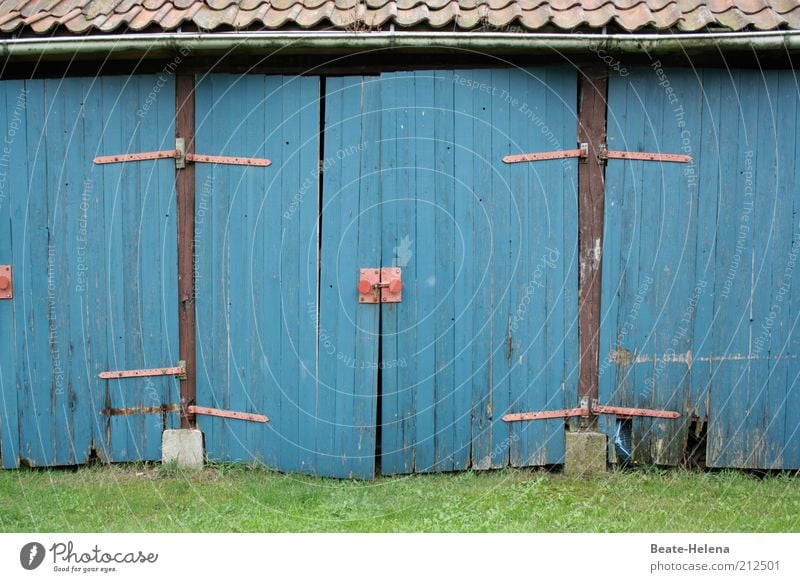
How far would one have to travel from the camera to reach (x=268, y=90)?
586 cm

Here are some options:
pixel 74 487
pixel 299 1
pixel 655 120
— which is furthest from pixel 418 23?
pixel 74 487

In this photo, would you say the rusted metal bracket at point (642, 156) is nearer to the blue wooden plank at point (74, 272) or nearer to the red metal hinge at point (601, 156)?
the red metal hinge at point (601, 156)

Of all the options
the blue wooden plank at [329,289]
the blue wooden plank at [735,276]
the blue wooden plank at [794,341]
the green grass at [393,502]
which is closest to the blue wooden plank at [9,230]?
the green grass at [393,502]

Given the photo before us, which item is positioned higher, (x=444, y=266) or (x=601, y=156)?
(x=601, y=156)

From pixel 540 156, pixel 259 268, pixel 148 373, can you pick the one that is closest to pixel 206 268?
pixel 259 268

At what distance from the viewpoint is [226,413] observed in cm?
607

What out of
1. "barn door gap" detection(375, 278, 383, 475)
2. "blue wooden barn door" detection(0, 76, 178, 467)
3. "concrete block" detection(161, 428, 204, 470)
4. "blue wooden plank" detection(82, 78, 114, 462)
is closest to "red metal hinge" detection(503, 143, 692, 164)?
"barn door gap" detection(375, 278, 383, 475)

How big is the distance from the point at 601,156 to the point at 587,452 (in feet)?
6.25

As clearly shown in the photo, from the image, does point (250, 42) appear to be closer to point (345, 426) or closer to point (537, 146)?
point (537, 146)

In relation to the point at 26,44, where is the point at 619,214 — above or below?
below

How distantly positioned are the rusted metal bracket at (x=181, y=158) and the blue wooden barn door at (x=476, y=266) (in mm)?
866

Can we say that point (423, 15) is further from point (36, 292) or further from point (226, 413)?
point (36, 292)

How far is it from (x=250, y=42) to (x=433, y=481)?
9.68 ft

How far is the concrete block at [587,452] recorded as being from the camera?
599 centimetres
